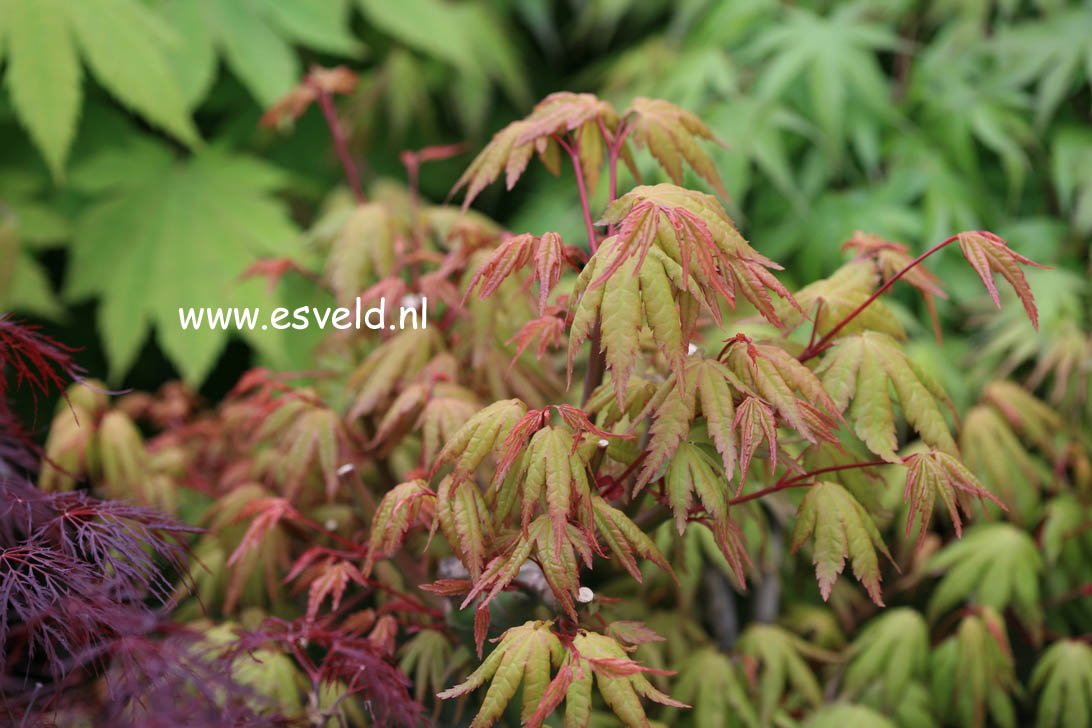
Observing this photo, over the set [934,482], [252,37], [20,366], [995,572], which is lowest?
[995,572]

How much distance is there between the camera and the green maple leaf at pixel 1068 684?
3.92ft

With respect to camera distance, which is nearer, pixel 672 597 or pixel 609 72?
pixel 672 597

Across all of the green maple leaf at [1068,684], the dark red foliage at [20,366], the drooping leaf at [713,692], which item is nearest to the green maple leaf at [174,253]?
the dark red foliage at [20,366]

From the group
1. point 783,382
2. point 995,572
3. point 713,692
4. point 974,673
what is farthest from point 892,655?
point 783,382

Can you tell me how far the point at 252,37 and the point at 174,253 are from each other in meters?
0.44

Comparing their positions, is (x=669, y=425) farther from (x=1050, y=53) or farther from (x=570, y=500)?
(x=1050, y=53)

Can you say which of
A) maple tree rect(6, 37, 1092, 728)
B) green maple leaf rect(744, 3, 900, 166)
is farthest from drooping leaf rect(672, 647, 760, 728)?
green maple leaf rect(744, 3, 900, 166)

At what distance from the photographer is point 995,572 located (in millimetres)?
1303

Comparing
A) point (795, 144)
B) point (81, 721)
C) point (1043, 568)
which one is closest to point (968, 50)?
point (795, 144)

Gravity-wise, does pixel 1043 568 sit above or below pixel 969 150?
below

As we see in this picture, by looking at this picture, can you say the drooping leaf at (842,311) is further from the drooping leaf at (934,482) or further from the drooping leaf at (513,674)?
the drooping leaf at (513,674)

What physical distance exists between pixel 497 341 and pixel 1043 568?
0.94 m

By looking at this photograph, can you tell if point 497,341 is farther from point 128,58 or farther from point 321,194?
point 321,194

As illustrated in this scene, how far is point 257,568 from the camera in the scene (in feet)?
3.97
